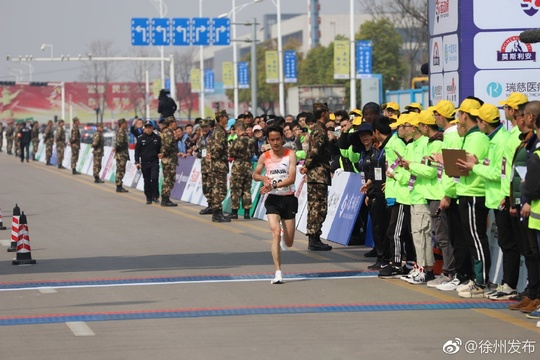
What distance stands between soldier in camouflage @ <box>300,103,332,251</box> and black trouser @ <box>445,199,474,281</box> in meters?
4.43

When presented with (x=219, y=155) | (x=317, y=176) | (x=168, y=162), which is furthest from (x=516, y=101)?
(x=168, y=162)

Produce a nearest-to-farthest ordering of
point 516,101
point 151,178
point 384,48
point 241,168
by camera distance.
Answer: point 516,101 → point 241,168 → point 151,178 → point 384,48

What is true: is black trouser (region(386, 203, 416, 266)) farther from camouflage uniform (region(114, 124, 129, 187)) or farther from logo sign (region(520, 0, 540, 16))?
camouflage uniform (region(114, 124, 129, 187))

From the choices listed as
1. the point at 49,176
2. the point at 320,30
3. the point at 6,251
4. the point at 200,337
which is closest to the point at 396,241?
the point at 200,337

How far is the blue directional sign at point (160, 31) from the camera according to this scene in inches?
2431

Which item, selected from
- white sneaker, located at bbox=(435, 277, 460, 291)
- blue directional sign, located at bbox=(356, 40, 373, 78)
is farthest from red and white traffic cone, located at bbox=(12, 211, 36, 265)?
blue directional sign, located at bbox=(356, 40, 373, 78)

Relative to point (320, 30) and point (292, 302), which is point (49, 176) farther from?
point (320, 30)

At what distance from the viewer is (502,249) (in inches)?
482

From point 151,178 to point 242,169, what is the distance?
16.8ft

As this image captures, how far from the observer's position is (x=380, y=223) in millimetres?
15656

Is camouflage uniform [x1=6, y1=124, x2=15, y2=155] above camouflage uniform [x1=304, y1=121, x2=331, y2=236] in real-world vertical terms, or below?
below

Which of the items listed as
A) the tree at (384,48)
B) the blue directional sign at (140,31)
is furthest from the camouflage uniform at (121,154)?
the tree at (384,48)

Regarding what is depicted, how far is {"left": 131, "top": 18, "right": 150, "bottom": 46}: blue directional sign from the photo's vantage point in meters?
61.6

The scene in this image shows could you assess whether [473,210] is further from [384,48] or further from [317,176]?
[384,48]
